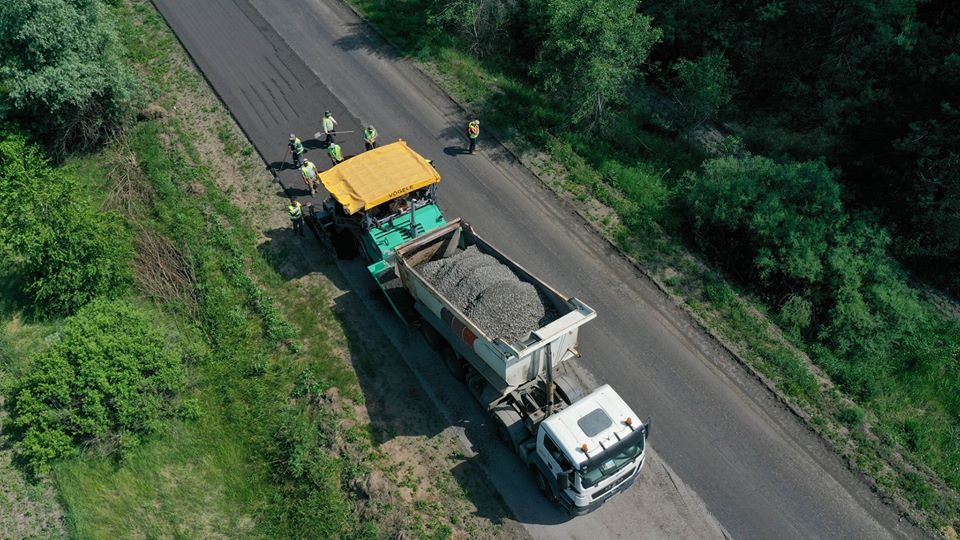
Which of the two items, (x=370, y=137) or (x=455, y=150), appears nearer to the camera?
(x=370, y=137)

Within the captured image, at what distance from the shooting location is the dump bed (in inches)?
576

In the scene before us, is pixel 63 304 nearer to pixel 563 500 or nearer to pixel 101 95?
pixel 101 95

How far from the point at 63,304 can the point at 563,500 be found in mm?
16592

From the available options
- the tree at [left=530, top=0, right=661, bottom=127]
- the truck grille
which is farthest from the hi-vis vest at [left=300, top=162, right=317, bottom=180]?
the truck grille

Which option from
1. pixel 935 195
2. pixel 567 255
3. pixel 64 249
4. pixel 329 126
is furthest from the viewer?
pixel 329 126

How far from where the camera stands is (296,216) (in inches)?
826

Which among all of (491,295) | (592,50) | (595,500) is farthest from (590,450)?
(592,50)

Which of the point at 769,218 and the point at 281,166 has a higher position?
the point at 769,218

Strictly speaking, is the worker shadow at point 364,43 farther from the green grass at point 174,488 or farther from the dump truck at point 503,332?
the green grass at point 174,488

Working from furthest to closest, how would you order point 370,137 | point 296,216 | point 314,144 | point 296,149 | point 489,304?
point 314,144, point 370,137, point 296,149, point 296,216, point 489,304

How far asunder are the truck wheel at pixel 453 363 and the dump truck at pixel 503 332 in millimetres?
45

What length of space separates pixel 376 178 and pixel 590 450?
9.97 meters

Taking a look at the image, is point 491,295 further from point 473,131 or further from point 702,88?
point 702,88

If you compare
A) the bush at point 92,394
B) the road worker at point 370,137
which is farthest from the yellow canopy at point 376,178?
the bush at point 92,394
